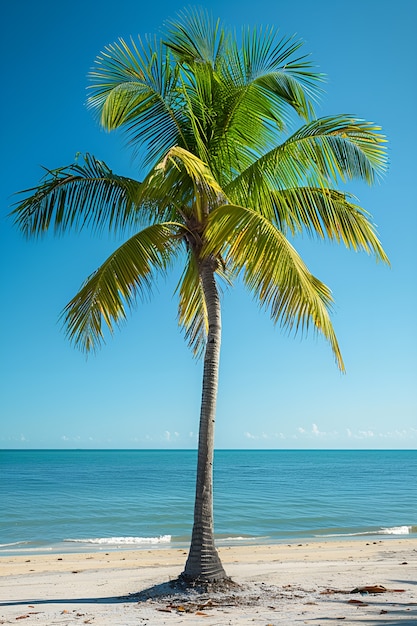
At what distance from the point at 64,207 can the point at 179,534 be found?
511 inches

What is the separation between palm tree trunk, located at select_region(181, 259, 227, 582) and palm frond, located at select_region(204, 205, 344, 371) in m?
0.81

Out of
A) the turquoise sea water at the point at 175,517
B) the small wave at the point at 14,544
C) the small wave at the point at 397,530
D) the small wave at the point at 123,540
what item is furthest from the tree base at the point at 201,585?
the small wave at the point at 397,530

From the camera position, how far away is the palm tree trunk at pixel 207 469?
7707 millimetres

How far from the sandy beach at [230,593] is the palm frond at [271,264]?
9.23 ft

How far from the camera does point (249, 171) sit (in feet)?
26.9

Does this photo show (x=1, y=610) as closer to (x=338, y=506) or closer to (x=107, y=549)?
(x=107, y=549)

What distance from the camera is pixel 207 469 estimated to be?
25.6ft

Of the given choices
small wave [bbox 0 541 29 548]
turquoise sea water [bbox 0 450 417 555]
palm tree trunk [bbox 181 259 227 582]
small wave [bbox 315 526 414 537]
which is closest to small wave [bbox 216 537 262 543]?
turquoise sea water [bbox 0 450 417 555]

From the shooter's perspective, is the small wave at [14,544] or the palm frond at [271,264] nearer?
the palm frond at [271,264]

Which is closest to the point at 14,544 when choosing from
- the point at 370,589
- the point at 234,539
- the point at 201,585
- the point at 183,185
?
the point at 234,539

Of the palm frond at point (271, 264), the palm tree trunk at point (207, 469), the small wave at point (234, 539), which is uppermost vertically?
the palm frond at point (271, 264)

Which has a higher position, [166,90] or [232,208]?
[166,90]

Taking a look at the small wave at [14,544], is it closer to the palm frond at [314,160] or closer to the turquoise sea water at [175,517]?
the turquoise sea water at [175,517]

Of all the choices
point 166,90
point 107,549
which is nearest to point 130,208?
point 166,90
